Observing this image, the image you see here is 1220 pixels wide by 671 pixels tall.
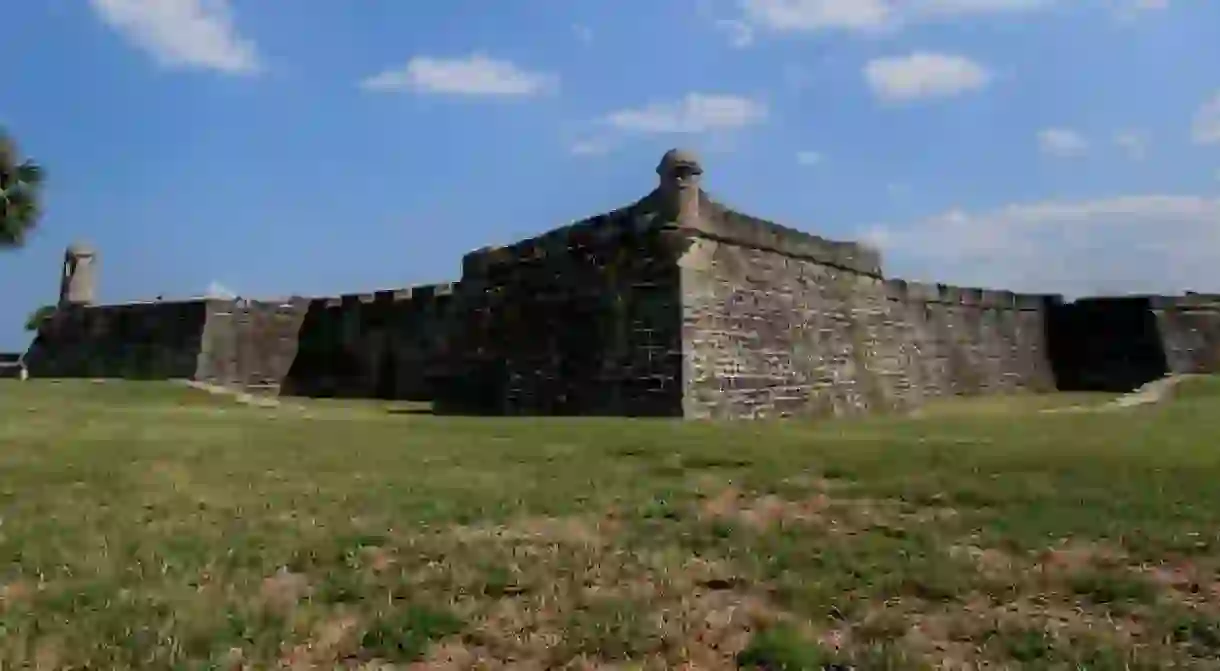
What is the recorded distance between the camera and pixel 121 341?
28.4 m

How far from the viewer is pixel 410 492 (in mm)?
7410

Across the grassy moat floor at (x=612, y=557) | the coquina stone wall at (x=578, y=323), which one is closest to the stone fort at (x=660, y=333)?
the coquina stone wall at (x=578, y=323)

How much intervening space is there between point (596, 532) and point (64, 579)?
2.77m

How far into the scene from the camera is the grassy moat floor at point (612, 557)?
3.97 m

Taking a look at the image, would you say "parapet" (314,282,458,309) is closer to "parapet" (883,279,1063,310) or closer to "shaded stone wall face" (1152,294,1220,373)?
"parapet" (883,279,1063,310)

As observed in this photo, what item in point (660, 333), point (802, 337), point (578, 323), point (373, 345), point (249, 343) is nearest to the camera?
point (660, 333)

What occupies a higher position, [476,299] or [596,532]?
[476,299]

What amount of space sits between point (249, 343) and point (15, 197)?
816 cm

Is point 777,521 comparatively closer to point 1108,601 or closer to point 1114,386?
point 1108,601

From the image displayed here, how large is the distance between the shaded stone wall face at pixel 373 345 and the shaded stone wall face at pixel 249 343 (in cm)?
31

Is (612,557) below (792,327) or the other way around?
below

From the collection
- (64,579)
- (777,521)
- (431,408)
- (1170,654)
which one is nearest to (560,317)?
(431,408)

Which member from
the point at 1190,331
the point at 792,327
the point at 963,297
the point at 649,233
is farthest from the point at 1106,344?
the point at 649,233

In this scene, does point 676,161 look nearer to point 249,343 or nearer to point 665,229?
point 665,229
